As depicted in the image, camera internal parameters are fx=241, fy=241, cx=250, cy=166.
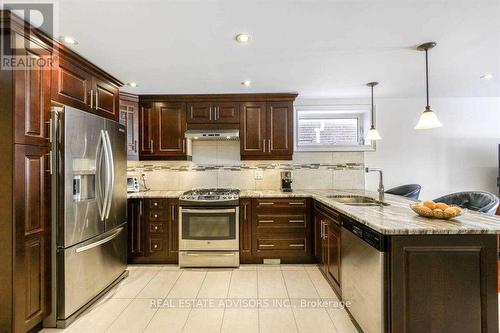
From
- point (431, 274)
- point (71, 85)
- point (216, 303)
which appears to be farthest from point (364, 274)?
point (71, 85)

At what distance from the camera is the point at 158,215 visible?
317cm

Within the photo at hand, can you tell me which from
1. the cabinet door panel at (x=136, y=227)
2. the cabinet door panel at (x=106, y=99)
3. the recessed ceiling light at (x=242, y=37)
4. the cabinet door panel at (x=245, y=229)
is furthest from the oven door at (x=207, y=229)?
the recessed ceiling light at (x=242, y=37)

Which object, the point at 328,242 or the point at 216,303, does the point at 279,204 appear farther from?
the point at 216,303

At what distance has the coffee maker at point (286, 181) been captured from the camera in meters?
3.64

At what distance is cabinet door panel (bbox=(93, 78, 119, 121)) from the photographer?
8.30 ft

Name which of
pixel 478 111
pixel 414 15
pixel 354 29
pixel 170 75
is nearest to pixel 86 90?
pixel 170 75

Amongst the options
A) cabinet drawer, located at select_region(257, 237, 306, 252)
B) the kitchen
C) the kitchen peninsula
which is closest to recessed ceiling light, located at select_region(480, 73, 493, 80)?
the kitchen

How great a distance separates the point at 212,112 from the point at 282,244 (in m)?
2.09

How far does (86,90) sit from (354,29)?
98.0 inches

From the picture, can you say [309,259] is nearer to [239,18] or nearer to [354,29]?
[354,29]

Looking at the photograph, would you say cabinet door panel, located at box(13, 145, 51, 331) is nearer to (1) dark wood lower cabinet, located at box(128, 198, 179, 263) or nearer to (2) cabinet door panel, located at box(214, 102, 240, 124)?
(1) dark wood lower cabinet, located at box(128, 198, 179, 263)

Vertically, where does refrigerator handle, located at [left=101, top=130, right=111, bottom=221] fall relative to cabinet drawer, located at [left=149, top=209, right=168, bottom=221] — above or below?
above

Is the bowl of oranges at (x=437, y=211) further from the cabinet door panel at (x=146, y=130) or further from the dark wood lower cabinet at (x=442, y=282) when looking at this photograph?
the cabinet door panel at (x=146, y=130)
